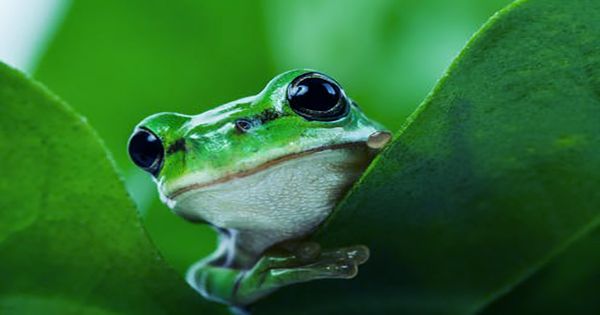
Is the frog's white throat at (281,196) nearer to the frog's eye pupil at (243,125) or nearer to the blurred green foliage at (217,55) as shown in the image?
the frog's eye pupil at (243,125)

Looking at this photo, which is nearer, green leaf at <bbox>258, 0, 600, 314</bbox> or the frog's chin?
green leaf at <bbox>258, 0, 600, 314</bbox>

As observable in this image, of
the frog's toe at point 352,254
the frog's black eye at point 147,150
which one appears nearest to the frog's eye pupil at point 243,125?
the frog's black eye at point 147,150

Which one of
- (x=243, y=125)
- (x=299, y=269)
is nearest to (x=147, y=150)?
(x=243, y=125)

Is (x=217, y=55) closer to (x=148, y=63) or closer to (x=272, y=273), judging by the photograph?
(x=148, y=63)

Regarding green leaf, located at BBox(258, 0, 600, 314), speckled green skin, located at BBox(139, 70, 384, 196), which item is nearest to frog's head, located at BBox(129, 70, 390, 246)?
speckled green skin, located at BBox(139, 70, 384, 196)

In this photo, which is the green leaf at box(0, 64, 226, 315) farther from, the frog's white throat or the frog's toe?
the frog's white throat
